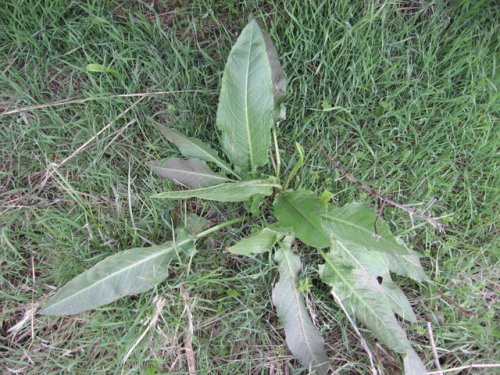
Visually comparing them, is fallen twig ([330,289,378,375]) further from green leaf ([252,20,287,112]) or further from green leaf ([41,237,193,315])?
green leaf ([252,20,287,112])

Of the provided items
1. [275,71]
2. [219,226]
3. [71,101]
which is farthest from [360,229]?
[71,101]

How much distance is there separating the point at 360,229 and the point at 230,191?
0.46 meters

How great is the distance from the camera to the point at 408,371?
179 cm

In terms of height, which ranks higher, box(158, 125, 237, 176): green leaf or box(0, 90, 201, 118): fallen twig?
box(0, 90, 201, 118): fallen twig

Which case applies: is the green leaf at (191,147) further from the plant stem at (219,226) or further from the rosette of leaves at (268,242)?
the plant stem at (219,226)

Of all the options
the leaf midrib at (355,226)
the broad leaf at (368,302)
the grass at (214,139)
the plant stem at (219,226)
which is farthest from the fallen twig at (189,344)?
the leaf midrib at (355,226)

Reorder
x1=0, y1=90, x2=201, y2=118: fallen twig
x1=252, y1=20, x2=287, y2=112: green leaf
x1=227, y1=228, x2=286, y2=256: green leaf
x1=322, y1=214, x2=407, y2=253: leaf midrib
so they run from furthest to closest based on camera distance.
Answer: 1. x1=0, y1=90, x2=201, y2=118: fallen twig
2. x1=252, y1=20, x2=287, y2=112: green leaf
3. x1=227, y1=228, x2=286, y2=256: green leaf
4. x1=322, y1=214, x2=407, y2=253: leaf midrib

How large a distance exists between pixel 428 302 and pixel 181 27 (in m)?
1.49

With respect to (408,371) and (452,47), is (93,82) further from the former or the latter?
(408,371)

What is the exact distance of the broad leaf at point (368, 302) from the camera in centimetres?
176

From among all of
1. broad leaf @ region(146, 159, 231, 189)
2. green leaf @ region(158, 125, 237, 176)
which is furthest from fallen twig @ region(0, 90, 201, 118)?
broad leaf @ region(146, 159, 231, 189)

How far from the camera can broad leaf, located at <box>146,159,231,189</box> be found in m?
1.85

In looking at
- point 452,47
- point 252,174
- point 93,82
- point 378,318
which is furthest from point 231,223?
point 452,47

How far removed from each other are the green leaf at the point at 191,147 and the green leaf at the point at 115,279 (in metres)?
0.32
